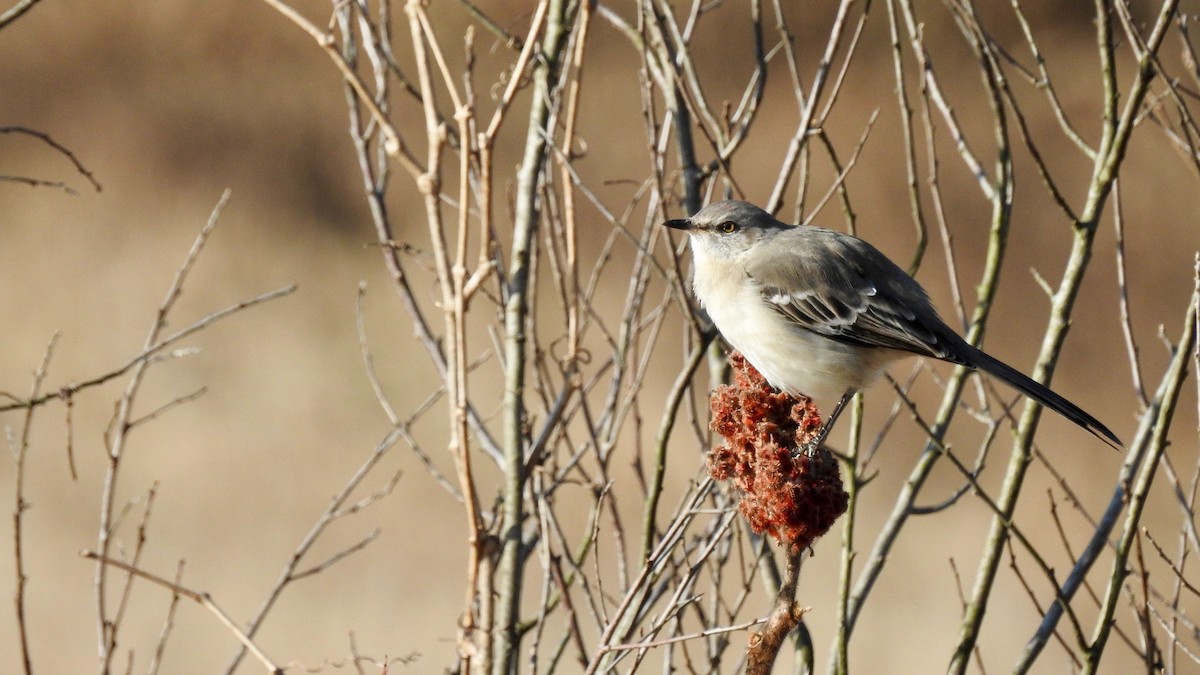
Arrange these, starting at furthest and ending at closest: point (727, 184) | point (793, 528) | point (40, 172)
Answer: point (40, 172), point (727, 184), point (793, 528)

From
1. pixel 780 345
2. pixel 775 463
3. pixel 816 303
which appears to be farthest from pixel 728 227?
pixel 775 463

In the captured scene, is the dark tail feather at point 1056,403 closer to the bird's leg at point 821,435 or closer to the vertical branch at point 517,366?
the bird's leg at point 821,435

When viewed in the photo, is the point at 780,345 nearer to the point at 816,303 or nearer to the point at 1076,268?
the point at 816,303

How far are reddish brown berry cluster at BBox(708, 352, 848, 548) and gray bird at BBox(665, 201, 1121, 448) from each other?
59cm

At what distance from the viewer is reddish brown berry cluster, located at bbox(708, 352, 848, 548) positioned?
1817 millimetres

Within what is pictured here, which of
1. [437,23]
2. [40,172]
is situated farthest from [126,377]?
[437,23]

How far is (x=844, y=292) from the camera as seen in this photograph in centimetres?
287

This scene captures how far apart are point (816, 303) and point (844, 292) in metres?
0.08

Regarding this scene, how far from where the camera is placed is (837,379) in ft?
9.10

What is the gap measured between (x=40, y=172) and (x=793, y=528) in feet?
17.8

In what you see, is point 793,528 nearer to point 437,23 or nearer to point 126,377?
point 437,23

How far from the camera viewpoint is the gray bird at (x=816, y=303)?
107 inches

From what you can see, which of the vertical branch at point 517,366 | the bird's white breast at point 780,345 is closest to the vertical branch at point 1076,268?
the bird's white breast at point 780,345

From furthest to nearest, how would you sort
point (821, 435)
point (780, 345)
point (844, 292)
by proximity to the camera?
1. point (844, 292)
2. point (780, 345)
3. point (821, 435)
